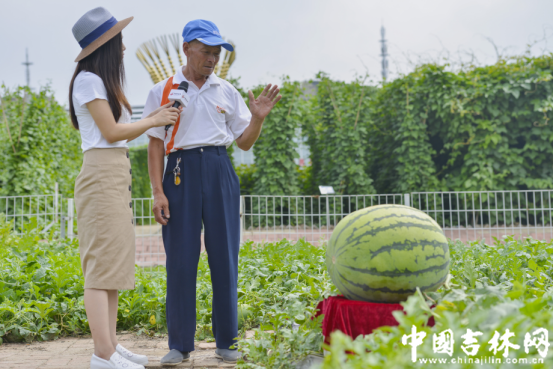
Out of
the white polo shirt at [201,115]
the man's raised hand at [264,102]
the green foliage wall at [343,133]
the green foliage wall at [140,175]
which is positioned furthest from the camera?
the green foliage wall at [140,175]

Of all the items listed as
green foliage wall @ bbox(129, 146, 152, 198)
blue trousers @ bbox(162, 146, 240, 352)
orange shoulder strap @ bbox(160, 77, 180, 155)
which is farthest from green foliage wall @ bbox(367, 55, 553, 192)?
green foliage wall @ bbox(129, 146, 152, 198)

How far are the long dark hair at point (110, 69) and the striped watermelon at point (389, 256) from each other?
147 cm

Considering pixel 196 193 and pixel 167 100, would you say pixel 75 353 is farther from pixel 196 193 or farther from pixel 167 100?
pixel 167 100

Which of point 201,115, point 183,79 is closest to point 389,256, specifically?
point 201,115

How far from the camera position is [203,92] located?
2.81 metres

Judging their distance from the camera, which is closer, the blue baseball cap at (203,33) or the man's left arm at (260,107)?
the blue baseball cap at (203,33)

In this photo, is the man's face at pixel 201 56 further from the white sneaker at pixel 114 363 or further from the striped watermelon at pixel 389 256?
the white sneaker at pixel 114 363

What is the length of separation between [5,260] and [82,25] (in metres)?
2.60

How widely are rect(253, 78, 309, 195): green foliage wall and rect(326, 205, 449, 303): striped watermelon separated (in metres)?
7.54

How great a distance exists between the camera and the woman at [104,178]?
2377 mm

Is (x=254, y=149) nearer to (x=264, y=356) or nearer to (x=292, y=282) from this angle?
(x=292, y=282)

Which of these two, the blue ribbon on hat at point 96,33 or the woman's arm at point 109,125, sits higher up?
the blue ribbon on hat at point 96,33

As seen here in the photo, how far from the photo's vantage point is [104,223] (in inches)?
93.8

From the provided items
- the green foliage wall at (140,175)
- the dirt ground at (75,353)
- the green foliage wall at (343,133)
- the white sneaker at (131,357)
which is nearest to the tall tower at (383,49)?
the green foliage wall at (140,175)
